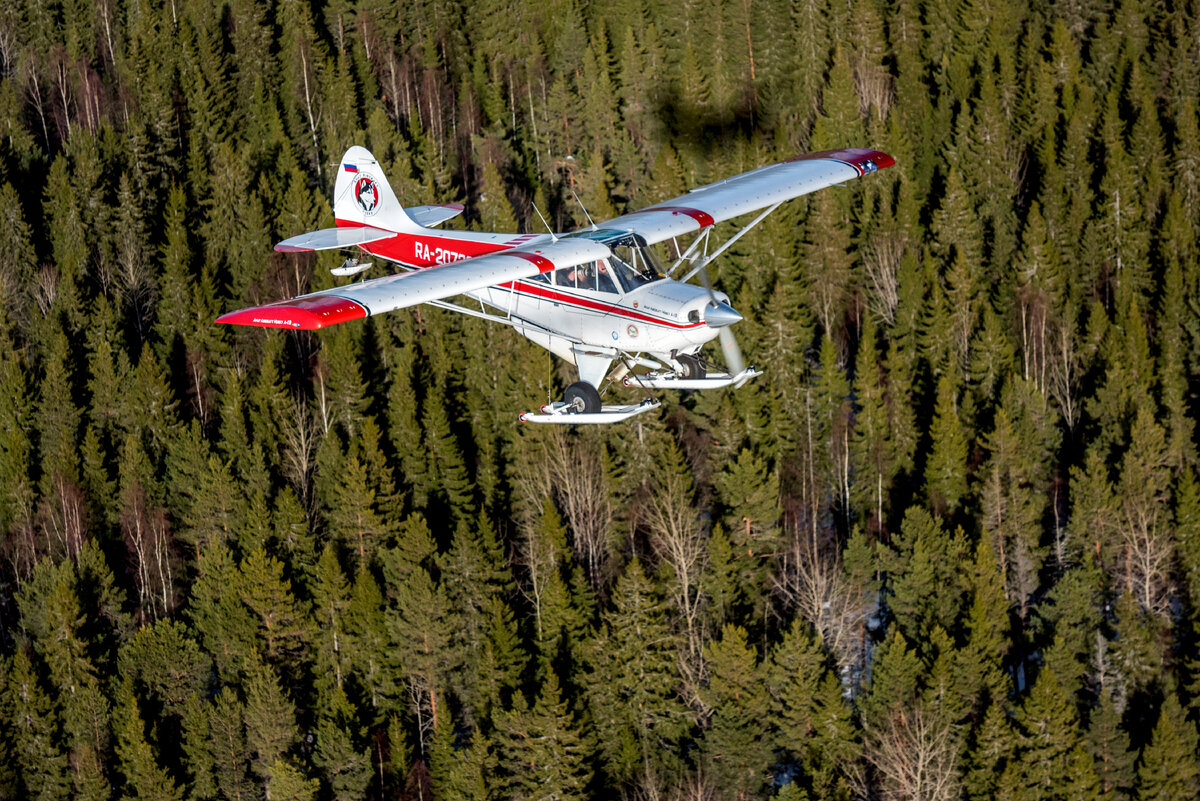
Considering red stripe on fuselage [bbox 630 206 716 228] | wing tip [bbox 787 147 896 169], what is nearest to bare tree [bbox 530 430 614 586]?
wing tip [bbox 787 147 896 169]

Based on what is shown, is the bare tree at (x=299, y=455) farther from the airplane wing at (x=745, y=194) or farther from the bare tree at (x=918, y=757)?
the airplane wing at (x=745, y=194)

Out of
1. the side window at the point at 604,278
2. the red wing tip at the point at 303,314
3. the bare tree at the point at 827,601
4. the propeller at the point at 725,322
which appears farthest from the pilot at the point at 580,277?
the bare tree at the point at 827,601

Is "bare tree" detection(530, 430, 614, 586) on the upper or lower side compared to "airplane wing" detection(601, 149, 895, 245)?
lower

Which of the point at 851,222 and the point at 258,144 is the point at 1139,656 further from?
the point at 258,144

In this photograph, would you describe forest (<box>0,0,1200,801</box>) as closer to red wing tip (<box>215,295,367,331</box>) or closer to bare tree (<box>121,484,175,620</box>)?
bare tree (<box>121,484,175,620</box>)

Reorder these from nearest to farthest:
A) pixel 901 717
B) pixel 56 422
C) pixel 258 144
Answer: pixel 901 717 → pixel 56 422 → pixel 258 144

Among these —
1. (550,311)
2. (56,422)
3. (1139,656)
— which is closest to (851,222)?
(1139,656)

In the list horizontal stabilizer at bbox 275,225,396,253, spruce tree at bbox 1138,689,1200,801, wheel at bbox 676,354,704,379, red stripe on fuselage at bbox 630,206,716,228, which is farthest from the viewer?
spruce tree at bbox 1138,689,1200,801
